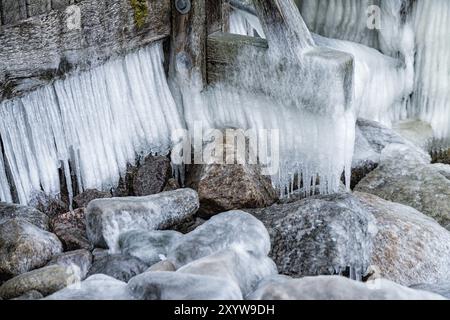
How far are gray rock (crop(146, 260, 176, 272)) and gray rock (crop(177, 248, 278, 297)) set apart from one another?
0.24 metres

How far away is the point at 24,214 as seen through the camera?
5344 mm

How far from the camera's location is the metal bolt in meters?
6.14

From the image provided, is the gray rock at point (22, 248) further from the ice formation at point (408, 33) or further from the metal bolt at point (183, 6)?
the ice formation at point (408, 33)

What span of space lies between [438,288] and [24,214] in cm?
223

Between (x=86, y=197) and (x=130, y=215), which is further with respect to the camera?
(x=86, y=197)

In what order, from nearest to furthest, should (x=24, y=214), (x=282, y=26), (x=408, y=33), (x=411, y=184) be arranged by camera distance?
(x=24, y=214)
(x=282, y=26)
(x=411, y=184)
(x=408, y=33)

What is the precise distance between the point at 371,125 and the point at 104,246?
258 centimetres

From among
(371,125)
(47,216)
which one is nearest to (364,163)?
(371,125)

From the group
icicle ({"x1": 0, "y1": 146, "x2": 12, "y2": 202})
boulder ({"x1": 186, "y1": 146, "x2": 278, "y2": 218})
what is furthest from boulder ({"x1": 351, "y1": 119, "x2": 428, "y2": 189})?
icicle ({"x1": 0, "y1": 146, "x2": 12, "y2": 202})

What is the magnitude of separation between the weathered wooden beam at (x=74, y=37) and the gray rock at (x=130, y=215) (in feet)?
2.68

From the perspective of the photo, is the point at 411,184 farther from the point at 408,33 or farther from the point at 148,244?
the point at 148,244

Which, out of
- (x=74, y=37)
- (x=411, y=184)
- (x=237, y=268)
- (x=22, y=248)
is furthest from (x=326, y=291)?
(x=411, y=184)

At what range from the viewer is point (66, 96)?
224 inches

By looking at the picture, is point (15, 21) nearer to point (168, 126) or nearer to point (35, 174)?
point (35, 174)
